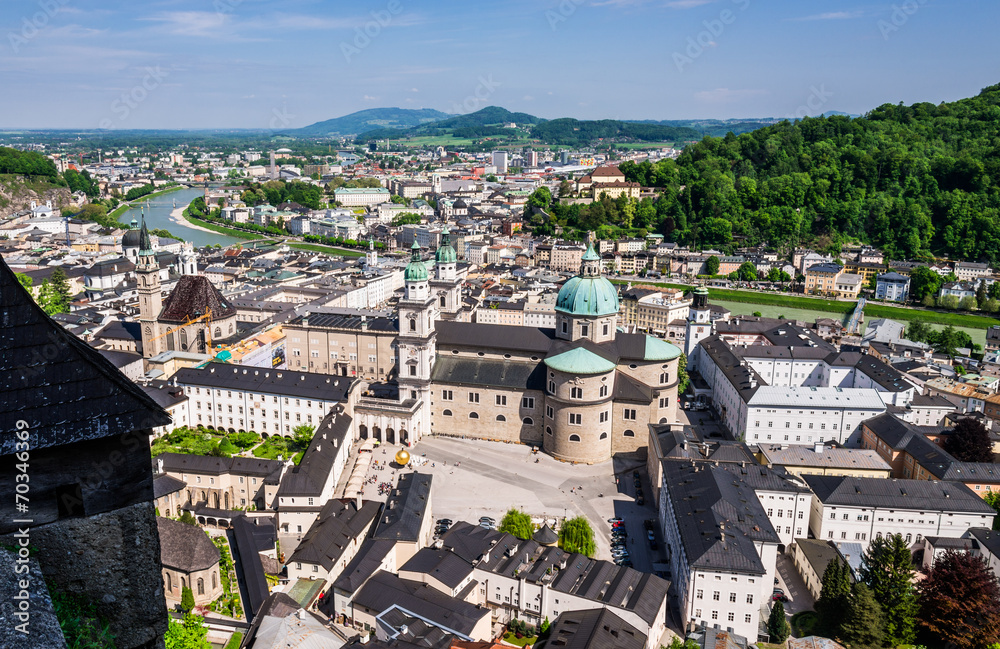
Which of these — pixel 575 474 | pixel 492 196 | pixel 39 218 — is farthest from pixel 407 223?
pixel 575 474

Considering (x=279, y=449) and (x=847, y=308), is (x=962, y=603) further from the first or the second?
(x=847, y=308)

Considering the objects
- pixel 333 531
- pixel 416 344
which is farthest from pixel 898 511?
pixel 416 344

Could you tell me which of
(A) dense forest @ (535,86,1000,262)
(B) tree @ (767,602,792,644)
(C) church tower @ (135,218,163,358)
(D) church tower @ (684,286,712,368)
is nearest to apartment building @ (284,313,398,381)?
(C) church tower @ (135,218,163,358)

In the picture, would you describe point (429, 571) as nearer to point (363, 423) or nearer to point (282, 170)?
point (363, 423)

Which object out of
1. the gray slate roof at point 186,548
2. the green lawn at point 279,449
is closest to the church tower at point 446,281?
the green lawn at point 279,449

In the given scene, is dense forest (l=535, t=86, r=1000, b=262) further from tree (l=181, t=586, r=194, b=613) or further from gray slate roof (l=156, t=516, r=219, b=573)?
tree (l=181, t=586, r=194, b=613)
